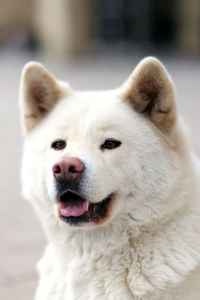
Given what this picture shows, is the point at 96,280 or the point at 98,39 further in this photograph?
the point at 98,39

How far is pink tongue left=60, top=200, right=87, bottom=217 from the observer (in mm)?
2992

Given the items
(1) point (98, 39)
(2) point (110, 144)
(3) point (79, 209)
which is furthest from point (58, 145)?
(1) point (98, 39)

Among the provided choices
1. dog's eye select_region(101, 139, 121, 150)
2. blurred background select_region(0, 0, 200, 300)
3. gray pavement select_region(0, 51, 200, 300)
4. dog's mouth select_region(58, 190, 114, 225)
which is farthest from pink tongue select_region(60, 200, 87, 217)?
blurred background select_region(0, 0, 200, 300)

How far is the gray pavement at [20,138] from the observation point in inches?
175

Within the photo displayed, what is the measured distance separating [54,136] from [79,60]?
70.3 ft

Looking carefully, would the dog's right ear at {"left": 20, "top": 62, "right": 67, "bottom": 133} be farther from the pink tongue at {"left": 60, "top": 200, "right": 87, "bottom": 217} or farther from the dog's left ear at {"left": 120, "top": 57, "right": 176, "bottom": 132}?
the pink tongue at {"left": 60, "top": 200, "right": 87, "bottom": 217}

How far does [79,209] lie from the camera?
9.86 ft

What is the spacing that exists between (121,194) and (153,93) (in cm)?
66

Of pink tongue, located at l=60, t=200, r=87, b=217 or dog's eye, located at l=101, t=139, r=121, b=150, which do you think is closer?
pink tongue, located at l=60, t=200, r=87, b=217

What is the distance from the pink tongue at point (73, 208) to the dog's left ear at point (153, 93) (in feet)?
2.24

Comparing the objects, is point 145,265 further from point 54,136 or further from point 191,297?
point 54,136

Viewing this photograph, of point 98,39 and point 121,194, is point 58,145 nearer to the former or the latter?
point 121,194

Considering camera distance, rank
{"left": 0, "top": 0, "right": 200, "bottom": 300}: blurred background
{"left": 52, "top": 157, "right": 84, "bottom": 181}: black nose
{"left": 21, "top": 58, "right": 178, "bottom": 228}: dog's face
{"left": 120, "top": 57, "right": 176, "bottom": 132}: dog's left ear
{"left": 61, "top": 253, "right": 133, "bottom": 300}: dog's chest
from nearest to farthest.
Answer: {"left": 52, "top": 157, "right": 84, "bottom": 181}: black nose, {"left": 21, "top": 58, "right": 178, "bottom": 228}: dog's face, {"left": 61, "top": 253, "right": 133, "bottom": 300}: dog's chest, {"left": 120, "top": 57, "right": 176, "bottom": 132}: dog's left ear, {"left": 0, "top": 0, "right": 200, "bottom": 300}: blurred background

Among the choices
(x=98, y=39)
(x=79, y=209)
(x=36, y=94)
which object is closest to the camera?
(x=79, y=209)
